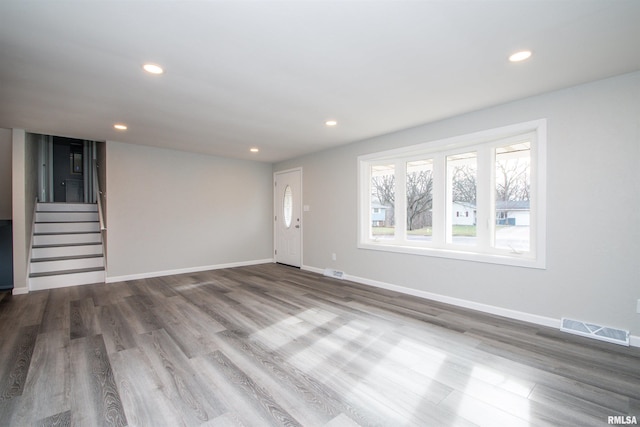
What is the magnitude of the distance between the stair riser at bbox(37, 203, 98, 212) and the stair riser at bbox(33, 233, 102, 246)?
114cm

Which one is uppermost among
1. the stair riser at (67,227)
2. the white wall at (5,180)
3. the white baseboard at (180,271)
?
the white wall at (5,180)

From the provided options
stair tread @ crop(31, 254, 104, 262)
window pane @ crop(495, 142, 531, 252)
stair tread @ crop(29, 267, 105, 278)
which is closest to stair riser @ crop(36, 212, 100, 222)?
stair tread @ crop(31, 254, 104, 262)

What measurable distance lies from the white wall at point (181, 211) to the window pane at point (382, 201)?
2962 millimetres

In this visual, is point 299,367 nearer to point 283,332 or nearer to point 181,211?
point 283,332

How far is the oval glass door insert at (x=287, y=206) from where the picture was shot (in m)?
6.53

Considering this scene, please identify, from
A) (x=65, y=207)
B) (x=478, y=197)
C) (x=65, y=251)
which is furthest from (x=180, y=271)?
(x=478, y=197)

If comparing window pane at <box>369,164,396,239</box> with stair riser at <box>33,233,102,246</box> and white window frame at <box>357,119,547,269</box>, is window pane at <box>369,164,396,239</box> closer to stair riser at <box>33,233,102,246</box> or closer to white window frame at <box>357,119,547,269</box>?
white window frame at <box>357,119,547,269</box>

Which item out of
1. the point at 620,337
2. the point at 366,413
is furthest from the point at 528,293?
the point at 366,413

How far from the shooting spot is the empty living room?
1.81 meters

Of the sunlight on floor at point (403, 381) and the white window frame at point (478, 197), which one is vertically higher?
the white window frame at point (478, 197)

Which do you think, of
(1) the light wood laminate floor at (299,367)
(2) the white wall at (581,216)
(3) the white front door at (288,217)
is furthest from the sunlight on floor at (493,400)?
(3) the white front door at (288,217)

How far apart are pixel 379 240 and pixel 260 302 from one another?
2.18m

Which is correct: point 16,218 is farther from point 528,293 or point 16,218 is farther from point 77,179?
point 528,293

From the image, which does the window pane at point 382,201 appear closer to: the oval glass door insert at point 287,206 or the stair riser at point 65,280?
the oval glass door insert at point 287,206
